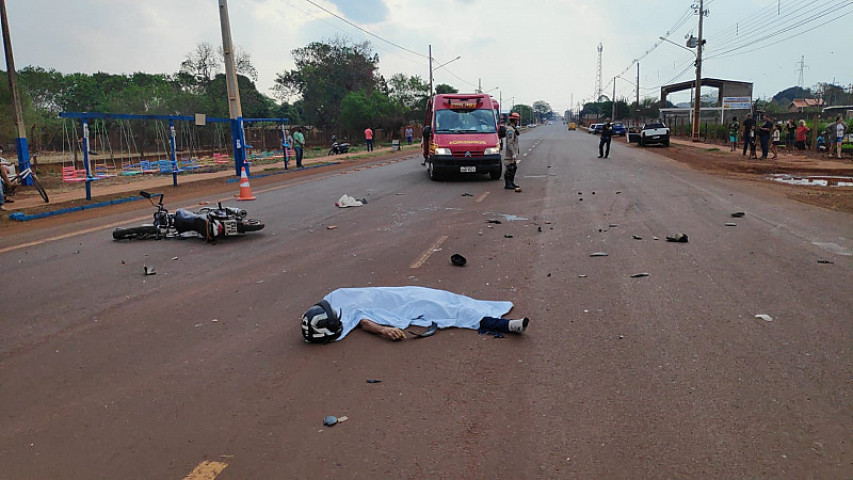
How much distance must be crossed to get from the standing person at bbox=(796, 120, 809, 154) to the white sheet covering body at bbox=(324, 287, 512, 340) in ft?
88.6

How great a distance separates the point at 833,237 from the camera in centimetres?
865

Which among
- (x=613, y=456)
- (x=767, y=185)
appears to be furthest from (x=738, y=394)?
(x=767, y=185)

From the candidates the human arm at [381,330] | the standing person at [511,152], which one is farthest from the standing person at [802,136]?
the human arm at [381,330]

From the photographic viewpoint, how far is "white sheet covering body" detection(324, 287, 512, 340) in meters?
5.30

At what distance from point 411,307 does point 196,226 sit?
216 inches

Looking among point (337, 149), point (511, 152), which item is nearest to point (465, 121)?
point (511, 152)

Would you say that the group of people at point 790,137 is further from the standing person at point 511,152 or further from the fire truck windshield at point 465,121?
the standing person at point 511,152

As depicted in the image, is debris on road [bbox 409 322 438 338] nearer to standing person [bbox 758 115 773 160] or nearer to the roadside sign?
standing person [bbox 758 115 773 160]

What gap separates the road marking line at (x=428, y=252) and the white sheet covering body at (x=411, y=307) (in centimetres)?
165

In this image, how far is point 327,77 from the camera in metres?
66.7

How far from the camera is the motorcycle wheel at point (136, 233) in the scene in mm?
9812

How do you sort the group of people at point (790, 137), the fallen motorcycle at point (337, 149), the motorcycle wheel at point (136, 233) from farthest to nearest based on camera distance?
the fallen motorcycle at point (337, 149) < the group of people at point (790, 137) < the motorcycle wheel at point (136, 233)

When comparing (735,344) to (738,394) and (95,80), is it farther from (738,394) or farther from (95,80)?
(95,80)

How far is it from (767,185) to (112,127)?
107 ft
